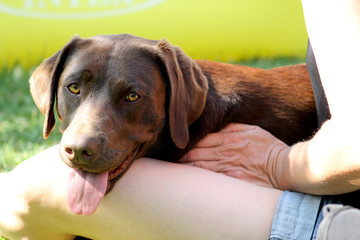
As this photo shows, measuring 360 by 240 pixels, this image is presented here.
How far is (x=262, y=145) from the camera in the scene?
326 cm

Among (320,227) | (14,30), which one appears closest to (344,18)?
(320,227)

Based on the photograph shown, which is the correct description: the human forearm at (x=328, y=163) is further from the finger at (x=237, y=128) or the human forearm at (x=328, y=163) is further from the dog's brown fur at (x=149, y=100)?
the dog's brown fur at (x=149, y=100)

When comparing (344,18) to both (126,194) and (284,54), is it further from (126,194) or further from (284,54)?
(284,54)

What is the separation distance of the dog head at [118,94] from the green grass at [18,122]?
84cm

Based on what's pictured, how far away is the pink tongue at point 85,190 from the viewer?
8.61 feet

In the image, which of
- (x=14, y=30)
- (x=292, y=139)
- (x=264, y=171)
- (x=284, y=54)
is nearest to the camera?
(x=264, y=171)

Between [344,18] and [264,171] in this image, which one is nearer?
[344,18]

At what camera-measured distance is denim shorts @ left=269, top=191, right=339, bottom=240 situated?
8.32 feet

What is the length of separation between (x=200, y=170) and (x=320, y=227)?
0.74 metres

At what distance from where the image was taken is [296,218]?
2.57 metres

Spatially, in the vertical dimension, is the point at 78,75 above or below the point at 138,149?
above

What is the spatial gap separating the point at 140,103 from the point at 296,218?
1014mm

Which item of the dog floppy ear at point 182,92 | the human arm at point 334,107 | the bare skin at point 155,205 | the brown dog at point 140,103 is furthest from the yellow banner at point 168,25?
the human arm at point 334,107

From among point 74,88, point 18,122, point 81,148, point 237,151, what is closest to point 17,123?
point 18,122
